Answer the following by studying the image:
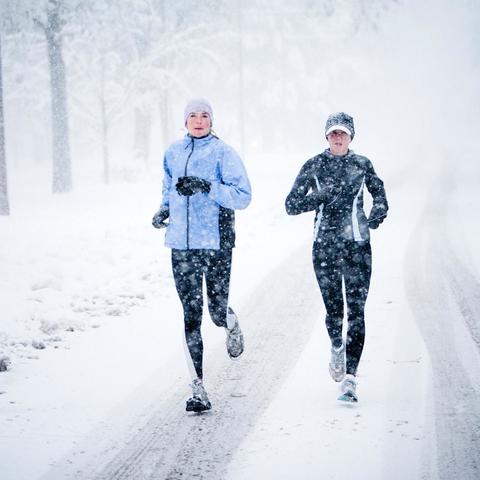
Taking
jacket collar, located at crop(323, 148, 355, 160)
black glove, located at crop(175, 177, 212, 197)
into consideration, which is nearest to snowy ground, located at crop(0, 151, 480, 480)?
black glove, located at crop(175, 177, 212, 197)

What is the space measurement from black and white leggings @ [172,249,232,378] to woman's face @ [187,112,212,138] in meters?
0.96

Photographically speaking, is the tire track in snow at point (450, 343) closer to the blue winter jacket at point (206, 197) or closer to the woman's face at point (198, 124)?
the blue winter jacket at point (206, 197)

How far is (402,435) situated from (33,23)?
21.1 m

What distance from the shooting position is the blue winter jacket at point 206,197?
4.74m

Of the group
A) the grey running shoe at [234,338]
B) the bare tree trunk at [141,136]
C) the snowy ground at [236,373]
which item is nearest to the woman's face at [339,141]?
the grey running shoe at [234,338]

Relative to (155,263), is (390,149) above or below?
above

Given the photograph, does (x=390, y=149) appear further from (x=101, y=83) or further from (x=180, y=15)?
(x=101, y=83)

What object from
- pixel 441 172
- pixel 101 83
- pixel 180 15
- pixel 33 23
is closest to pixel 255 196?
pixel 101 83

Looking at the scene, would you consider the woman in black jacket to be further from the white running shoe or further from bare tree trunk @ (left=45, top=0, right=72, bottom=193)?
bare tree trunk @ (left=45, top=0, right=72, bottom=193)

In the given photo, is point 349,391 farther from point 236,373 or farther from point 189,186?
point 189,186

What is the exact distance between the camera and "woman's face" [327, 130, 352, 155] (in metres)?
4.88

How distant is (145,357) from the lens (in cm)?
637

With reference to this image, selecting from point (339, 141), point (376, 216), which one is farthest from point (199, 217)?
point (376, 216)

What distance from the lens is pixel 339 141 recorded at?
4895 millimetres
